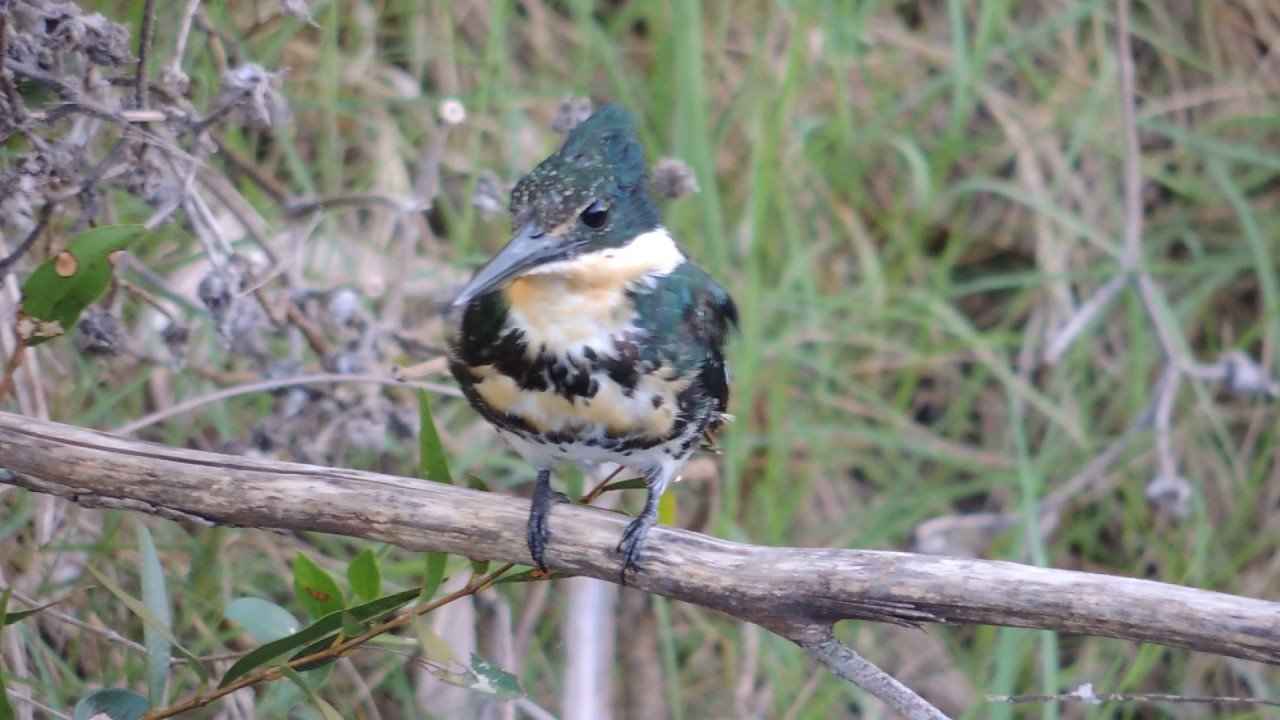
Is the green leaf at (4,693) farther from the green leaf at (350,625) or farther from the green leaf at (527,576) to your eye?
the green leaf at (527,576)

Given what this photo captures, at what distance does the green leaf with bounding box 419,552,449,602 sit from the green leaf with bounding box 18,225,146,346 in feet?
1.93

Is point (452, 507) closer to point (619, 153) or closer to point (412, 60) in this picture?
point (619, 153)

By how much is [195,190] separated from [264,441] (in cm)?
49

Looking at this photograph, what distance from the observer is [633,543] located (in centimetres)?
182

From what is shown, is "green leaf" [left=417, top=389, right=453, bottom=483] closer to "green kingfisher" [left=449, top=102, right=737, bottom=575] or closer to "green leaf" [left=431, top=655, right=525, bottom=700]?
"green kingfisher" [left=449, top=102, right=737, bottom=575]

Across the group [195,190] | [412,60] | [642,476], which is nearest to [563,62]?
[412,60]

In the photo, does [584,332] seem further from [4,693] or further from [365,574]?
[4,693]

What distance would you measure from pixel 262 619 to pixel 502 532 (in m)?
0.41

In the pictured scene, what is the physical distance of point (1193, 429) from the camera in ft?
12.1

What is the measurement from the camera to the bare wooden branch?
1.62m

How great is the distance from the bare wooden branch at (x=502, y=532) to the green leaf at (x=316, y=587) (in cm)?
12

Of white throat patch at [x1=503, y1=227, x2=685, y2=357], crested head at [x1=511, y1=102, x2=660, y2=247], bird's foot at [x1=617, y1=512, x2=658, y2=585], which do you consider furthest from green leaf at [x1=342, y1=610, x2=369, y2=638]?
crested head at [x1=511, y1=102, x2=660, y2=247]

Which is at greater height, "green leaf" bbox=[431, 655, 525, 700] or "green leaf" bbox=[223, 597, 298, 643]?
"green leaf" bbox=[223, 597, 298, 643]

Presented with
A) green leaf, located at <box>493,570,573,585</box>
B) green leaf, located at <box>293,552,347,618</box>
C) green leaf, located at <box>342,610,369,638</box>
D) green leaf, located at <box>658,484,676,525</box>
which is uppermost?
green leaf, located at <box>658,484,676,525</box>
